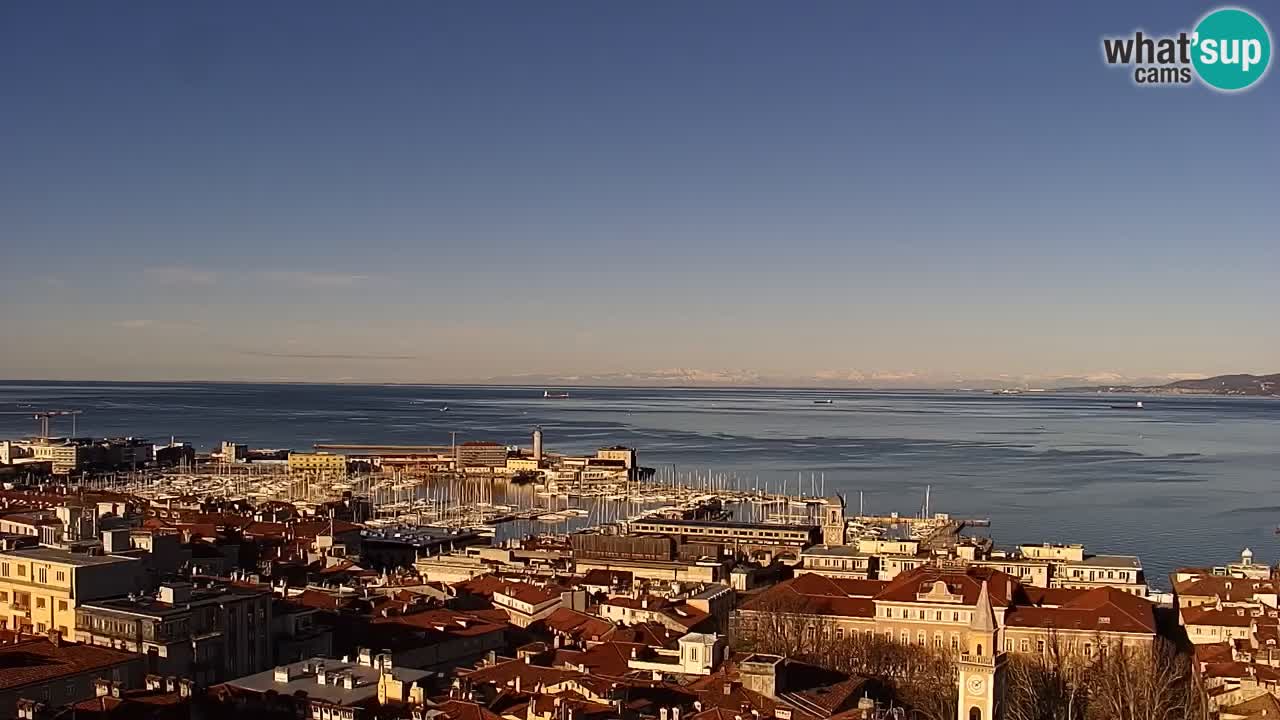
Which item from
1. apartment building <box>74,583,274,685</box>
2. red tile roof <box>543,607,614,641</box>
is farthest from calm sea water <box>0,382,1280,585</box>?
apartment building <box>74,583,274,685</box>

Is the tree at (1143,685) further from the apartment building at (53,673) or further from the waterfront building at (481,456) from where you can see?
the waterfront building at (481,456)

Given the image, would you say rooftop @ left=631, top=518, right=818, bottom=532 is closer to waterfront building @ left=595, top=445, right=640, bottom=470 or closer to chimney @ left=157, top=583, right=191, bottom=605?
chimney @ left=157, top=583, right=191, bottom=605

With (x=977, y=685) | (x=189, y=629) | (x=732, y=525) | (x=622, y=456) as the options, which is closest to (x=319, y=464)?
(x=622, y=456)

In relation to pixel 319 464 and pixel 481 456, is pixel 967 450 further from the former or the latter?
pixel 319 464

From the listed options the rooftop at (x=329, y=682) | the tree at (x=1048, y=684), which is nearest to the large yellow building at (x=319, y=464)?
the tree at (x=1048, y=684)

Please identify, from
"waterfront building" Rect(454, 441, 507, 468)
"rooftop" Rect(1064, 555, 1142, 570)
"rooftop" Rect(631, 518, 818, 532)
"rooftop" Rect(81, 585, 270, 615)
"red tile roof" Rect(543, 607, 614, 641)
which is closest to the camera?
"rooftop" Rect(81, 585, 270, 615)
